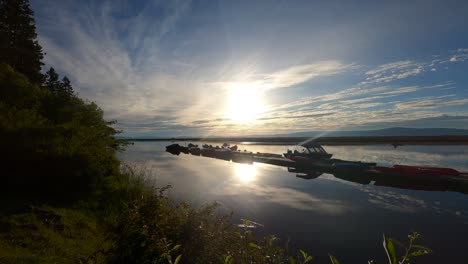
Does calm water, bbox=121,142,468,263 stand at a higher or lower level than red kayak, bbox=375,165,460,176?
lower

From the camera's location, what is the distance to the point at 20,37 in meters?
35.9

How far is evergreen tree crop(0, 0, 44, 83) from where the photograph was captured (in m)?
32.8

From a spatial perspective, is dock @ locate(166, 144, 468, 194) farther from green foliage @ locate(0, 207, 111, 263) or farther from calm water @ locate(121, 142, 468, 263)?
green foliage @ locate(0, 207, 111, 263)

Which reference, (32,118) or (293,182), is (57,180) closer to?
(32,118)

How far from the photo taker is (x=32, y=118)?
12180 mm

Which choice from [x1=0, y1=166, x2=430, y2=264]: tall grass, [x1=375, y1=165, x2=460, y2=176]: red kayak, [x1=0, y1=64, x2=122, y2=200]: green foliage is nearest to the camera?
[x1=0, y1=166, x2=430, y2=264]: tall grass

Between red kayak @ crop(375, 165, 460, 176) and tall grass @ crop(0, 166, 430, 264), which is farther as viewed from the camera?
red kayak @ crop(375, 165, 460, 176)

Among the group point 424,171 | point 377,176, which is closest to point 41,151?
point 377,176

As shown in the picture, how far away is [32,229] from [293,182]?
2158cm

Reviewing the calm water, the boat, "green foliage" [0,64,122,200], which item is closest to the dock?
the boat

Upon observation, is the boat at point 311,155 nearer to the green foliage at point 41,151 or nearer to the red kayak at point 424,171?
the red kayak at point 424,171

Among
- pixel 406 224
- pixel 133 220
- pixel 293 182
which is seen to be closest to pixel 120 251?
pixel 133 220

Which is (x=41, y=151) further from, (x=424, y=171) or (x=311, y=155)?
(x=311, y=155)

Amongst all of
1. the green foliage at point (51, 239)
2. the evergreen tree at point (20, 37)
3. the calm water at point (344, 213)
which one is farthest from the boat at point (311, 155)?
the evergreen tree at point (20, 37)
